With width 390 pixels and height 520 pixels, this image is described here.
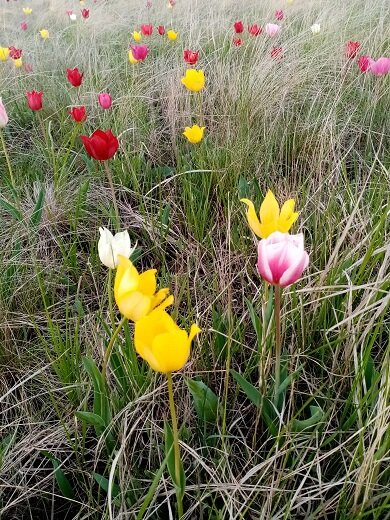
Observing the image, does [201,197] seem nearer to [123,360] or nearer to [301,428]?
[123,360]

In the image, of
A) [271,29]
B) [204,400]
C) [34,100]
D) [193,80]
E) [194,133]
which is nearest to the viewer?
[204,400]

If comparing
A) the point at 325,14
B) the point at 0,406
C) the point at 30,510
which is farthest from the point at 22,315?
the point at 325,14

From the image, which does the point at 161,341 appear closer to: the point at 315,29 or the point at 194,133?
the point at 194,133

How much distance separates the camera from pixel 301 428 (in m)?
0.86

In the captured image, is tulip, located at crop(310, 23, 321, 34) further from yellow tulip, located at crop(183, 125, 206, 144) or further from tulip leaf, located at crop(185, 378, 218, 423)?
tulip leaf, located at crop(185, 378, 218, 423)

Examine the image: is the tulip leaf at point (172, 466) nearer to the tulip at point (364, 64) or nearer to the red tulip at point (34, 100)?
the red tulip at point (34, 100)

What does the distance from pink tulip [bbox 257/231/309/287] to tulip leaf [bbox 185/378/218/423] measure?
24 cm

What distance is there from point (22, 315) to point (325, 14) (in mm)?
2628

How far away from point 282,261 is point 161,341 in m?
0.22

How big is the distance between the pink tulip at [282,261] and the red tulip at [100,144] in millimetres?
593

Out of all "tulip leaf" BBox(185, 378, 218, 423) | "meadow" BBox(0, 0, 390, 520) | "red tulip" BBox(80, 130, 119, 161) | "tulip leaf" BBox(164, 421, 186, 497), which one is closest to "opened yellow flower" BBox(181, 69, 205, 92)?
"meadow" BBox(0, 0, 390, 520)

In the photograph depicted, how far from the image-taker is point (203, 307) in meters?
1.20

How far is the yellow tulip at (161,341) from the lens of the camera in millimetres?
581

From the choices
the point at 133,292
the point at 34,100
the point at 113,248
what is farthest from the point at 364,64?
the point at 133,292
